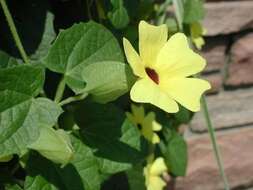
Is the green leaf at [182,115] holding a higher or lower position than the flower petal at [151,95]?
lower

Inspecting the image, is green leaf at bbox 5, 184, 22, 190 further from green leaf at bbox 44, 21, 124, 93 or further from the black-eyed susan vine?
green leaf at bbox 44, 21, 124, 93

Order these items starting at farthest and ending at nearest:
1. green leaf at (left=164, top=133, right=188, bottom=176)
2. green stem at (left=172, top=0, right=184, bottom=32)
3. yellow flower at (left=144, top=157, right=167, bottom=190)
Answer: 1. green leaf at (left=164, top=133, right=188, bottom=176)
2. yellow flower at (left=144, top=157, right=167, bottom=190)
3. green stem at (left=172, top=0, right=184, bottom=32)

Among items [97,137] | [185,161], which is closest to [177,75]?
[97,137]

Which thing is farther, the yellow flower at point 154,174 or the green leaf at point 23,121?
the yellow flower at point 154,174

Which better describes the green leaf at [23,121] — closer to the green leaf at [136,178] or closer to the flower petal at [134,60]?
the flower petal at [134,60]

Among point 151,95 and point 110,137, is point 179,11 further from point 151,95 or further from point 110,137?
point 151,95

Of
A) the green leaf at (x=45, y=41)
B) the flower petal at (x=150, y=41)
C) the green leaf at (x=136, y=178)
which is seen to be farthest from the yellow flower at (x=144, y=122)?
the flower petal at (x=150, y=41)

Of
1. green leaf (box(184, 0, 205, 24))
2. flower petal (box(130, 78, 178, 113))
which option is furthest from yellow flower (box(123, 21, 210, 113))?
green leaf (box(184, 0, 205, 24))

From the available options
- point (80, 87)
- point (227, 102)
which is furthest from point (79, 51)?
point (227, 102)
